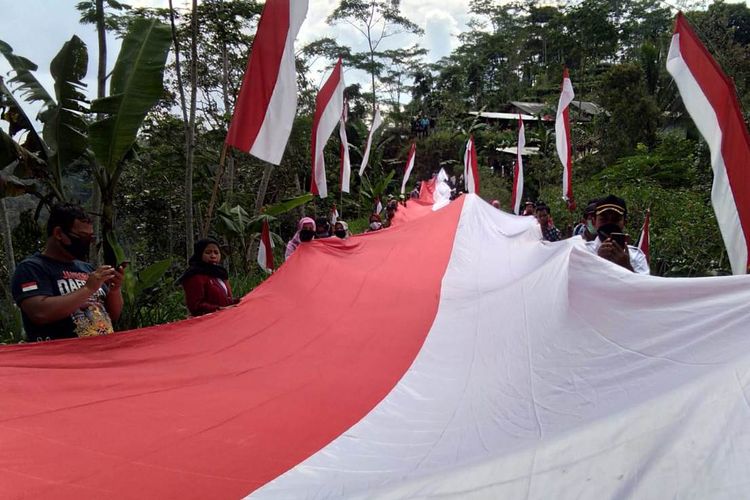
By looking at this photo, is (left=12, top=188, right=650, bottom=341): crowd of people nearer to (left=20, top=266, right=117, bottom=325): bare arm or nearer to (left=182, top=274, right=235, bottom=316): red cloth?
(left=20, top=266, right=117, bottom=325): bare arm

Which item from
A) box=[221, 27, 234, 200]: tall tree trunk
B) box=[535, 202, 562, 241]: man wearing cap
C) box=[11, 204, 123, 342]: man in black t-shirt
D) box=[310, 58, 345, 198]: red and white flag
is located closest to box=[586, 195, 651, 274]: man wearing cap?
box=[11, 204, 123, 342]: man in black t-shirt

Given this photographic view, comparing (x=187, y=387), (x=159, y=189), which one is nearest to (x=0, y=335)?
(x=187, y=387)

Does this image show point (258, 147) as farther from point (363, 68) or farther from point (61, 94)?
point (363, 68)

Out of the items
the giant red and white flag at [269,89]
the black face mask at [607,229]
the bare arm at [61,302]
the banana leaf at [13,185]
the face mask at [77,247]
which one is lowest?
the bare arm at [61,302]

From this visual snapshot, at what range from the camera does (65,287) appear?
226 centimetres

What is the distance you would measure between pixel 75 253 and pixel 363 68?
2995cm

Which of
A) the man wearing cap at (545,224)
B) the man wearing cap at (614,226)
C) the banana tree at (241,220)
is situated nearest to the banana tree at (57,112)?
the banana tree at (241,220)

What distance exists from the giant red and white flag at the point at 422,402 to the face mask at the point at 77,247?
1.27 feet

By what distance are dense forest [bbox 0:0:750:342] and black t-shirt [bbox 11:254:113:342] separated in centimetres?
166

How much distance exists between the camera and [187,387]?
7.19ft

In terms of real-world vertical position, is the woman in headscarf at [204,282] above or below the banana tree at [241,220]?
below

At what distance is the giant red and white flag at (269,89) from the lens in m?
2.67

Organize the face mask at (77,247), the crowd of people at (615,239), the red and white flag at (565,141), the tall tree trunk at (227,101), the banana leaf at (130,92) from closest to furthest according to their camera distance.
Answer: the face mask at (77,247) < the crowd of people at (615,239) < the banana leaf at (130,92) < the red and white flag at (565,141) < the tall tree trunk at (227,101)

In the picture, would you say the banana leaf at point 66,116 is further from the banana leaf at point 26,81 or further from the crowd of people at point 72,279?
Result: the crowd of people at point 72,279
